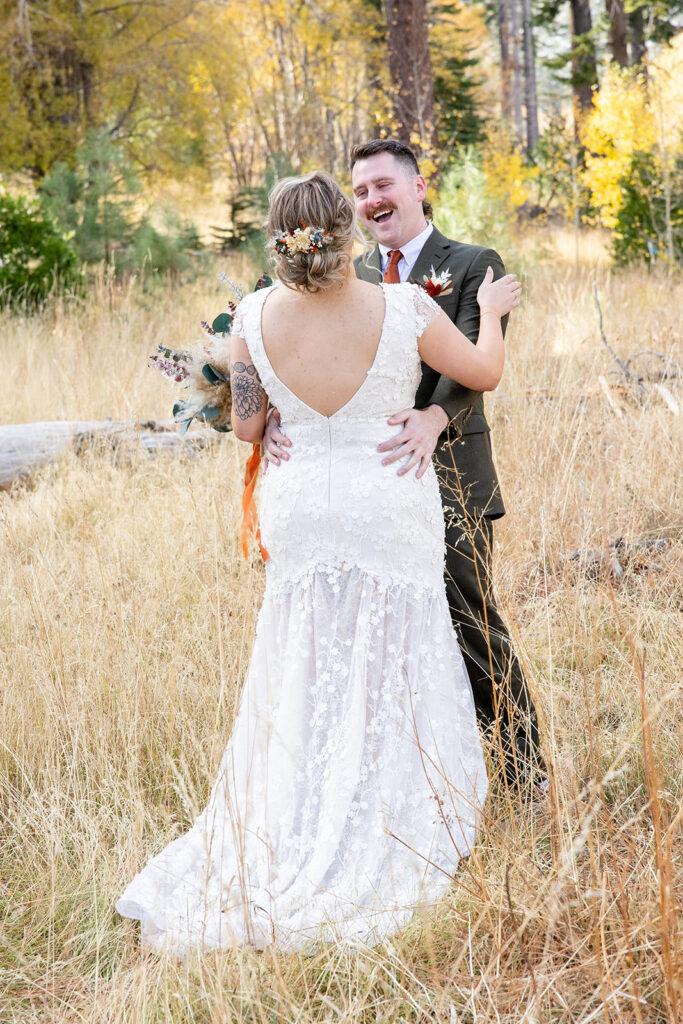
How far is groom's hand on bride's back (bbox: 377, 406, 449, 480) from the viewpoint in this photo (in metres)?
2.56

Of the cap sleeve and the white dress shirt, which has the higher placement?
the white dress shirt

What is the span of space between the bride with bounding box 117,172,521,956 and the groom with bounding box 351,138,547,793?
173 millimetres

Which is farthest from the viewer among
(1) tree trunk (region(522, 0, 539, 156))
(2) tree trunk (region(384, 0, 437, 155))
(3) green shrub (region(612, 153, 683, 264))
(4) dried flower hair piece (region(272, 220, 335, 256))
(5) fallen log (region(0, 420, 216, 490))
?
(1) tree trunk (region(522, 0, 539, 156))

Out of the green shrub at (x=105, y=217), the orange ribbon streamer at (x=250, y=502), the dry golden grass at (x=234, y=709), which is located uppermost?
the green shrub at (x=105, y=217)

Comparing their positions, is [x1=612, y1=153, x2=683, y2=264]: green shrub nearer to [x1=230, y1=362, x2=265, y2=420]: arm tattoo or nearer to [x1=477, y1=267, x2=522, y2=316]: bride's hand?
[x1=477, y1=267, x2=522, y2=316]: bride's hand

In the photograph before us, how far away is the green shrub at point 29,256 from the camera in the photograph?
960 centimetres

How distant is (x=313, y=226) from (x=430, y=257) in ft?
2.78

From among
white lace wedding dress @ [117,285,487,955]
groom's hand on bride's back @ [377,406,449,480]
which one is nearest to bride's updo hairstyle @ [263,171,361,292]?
white lace wedding dress @ [117,285,487,955]

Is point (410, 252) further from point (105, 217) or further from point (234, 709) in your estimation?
point (105, 217)

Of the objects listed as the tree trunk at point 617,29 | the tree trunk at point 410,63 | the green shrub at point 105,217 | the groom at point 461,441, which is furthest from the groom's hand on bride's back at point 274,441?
the tree trunk at point 617,29

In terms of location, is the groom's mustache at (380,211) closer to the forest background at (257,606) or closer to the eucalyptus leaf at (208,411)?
the forest background at (257,606)

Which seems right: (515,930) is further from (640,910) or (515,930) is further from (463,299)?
(463,299)

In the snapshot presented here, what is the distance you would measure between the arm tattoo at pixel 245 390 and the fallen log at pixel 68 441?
3086 millimetres

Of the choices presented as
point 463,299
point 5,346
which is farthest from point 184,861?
point 5,346
